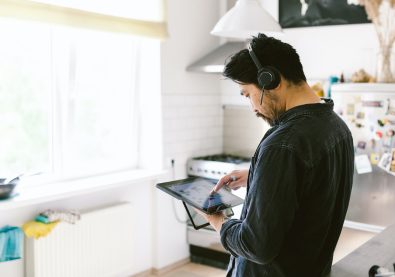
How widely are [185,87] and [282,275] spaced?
2602 millimetres

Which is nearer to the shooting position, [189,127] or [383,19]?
[383,19]

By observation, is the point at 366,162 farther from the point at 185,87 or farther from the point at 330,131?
the point at 330,131

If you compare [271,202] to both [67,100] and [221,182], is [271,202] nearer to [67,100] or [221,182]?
[221,182]

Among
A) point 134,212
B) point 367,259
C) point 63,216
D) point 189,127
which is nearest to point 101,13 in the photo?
point 189,127

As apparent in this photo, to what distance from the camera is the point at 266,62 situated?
1.15m

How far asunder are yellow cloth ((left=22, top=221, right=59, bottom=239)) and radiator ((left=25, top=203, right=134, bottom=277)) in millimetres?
48

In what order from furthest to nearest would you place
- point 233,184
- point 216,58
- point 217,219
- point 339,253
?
1. point 216,58
2. point 339,253
3. point 233,184
4. point 217,219

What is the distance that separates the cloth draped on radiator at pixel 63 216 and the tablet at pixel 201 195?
143 centimetres

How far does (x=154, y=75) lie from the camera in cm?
340

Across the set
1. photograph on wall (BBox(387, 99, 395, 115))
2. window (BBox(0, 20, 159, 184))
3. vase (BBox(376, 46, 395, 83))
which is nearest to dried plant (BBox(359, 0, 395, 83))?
vase (BBox(376, 46, 395, 83))

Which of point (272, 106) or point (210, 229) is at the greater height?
point (272, 106)

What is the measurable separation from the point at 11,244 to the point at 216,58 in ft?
7.10

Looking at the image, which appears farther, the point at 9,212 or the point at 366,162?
the point at 366,162

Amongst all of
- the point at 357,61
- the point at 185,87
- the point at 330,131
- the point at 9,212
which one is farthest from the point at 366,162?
the point at 9,212
